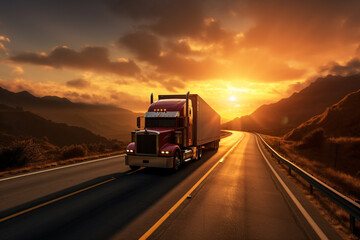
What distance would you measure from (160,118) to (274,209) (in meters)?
7.59

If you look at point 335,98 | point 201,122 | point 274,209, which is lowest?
point 274,209

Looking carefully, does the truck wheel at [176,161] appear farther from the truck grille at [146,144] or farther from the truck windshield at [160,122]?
the truck windshield at [160,122]

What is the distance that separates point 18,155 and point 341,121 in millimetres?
55817

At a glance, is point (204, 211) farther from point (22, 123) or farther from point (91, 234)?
point (22, 123)

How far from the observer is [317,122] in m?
50.7

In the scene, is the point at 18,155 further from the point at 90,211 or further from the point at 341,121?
the point at 341,121

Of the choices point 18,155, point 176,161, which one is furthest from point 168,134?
point 18,155

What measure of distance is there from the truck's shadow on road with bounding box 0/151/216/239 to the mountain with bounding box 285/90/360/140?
46066 millimetres

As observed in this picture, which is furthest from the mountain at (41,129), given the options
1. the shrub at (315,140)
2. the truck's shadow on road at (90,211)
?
the truck's shadow on road at (90,211)

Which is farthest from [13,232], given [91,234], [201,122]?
[201,122]

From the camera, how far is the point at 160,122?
11.8 metres

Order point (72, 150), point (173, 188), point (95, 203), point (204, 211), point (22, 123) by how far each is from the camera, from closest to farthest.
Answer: point (204, 211) → point (95, 203) → point (173, 188) → point (72, 150) → point (22, 123)

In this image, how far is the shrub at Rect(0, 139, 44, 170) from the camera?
41.1 feet

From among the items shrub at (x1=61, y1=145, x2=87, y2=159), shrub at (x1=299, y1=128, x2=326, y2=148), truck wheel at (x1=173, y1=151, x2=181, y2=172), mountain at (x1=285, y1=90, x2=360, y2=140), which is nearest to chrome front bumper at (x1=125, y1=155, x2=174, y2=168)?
truck wheel at (x1=173, y1=151, x2=181, y2=172)
